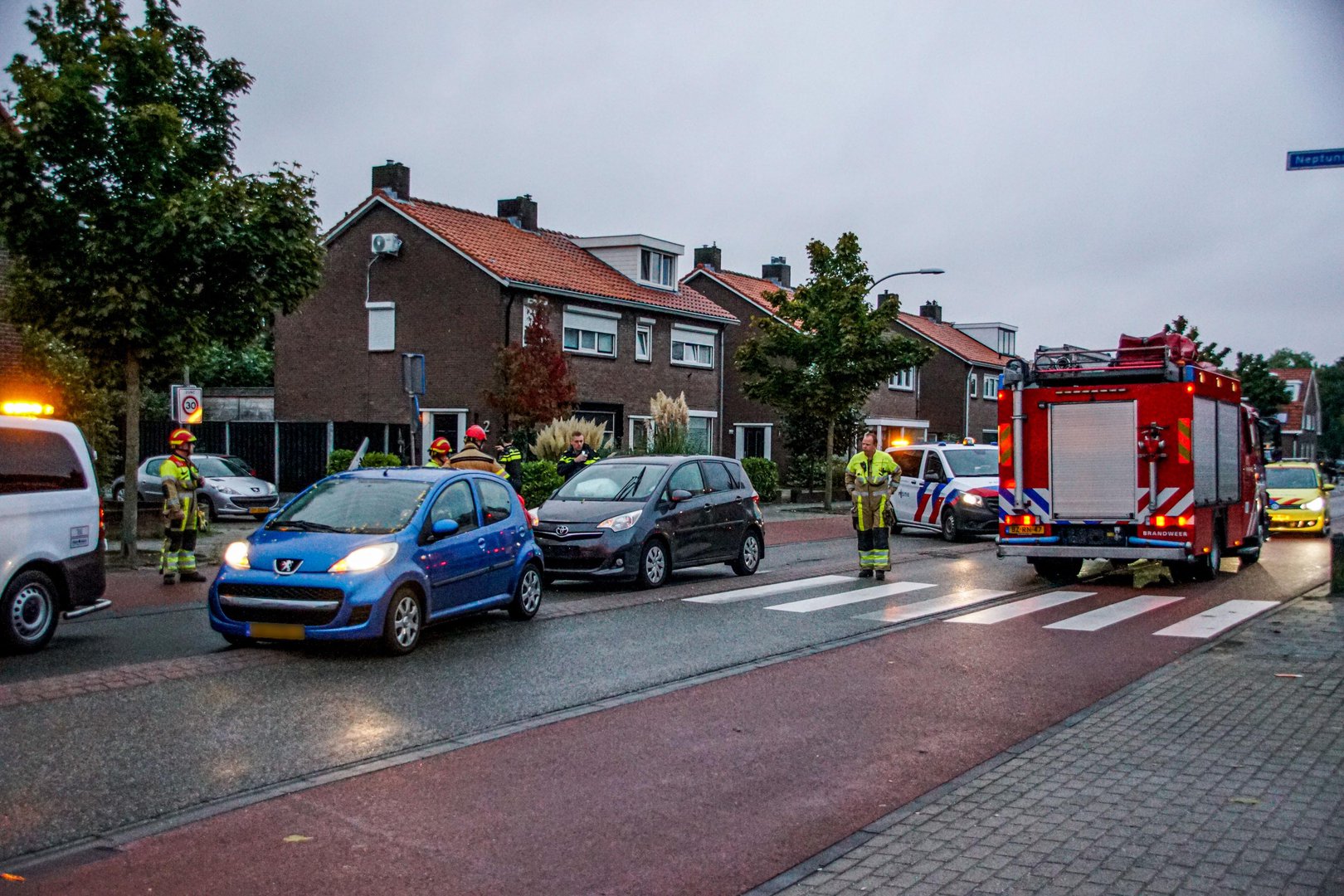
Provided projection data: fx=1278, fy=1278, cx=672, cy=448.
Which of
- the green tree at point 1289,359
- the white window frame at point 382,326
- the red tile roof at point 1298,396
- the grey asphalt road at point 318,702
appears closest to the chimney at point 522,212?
the white window frame at point 382,326

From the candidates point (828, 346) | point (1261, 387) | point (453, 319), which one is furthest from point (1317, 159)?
point (1261, 387)

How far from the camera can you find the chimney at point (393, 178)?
35.5 metres

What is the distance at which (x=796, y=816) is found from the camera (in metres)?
5.75

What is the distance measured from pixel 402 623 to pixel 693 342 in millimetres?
30800

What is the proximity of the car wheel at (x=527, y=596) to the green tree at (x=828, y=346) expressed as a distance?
20.8 meters

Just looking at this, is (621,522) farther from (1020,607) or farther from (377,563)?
Result: (377,563)

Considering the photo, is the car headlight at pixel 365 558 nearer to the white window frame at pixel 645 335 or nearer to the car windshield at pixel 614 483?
the car windshield at pixel 614 483

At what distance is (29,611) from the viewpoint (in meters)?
9.77

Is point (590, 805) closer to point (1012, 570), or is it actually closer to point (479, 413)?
point (1012, 570)

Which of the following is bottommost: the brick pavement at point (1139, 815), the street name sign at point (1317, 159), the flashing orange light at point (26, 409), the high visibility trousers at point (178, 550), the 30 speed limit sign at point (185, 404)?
the brick pavement at point (1139, 815)

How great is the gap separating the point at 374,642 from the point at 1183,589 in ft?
32.7

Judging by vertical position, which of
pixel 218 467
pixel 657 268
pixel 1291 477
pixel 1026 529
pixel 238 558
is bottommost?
pixel 1026 529

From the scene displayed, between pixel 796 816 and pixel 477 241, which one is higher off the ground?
pixel 477 241

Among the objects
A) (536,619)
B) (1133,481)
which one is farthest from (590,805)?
(1133,481)
